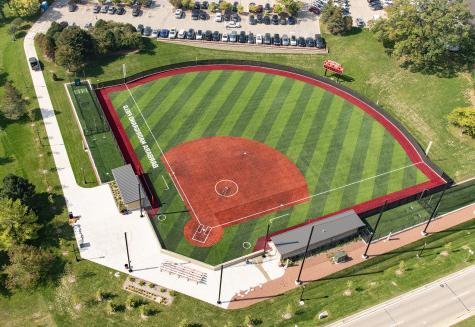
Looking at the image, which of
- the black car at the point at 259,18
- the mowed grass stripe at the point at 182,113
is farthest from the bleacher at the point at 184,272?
the black car at the point at 259,18

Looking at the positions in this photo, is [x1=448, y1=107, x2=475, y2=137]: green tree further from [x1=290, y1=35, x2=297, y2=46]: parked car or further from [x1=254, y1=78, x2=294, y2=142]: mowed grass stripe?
[x1=290, y1=35, x2=297, y2=46]: parked car

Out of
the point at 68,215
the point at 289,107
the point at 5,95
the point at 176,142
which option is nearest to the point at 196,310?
the point at 68,215

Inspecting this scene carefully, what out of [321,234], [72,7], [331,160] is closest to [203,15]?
[72,7]

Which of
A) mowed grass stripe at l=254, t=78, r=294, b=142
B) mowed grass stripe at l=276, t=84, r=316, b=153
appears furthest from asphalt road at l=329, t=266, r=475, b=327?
mowed grass stripe at l=254, t=78, r=294, b=142

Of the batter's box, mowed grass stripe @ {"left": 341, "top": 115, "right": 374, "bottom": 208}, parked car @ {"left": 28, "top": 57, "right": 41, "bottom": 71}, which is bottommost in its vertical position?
the batter's box

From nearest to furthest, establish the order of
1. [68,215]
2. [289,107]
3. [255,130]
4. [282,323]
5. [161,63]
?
[282,323], [68,215], [255,130], [289,107], [161,63]

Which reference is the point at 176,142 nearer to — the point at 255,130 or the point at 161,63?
the point at 255,130

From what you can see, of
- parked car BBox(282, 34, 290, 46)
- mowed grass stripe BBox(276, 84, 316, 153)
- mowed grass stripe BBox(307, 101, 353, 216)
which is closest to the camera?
mowed grass stripe BBox(307, 101, 353, 216)
